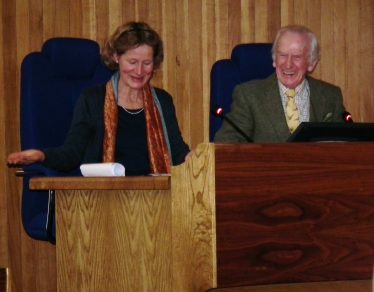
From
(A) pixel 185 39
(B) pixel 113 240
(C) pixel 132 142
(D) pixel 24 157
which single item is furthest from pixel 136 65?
(B) pixel 113 240

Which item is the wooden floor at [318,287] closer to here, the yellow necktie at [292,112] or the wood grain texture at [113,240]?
the wood grain texture at [113,240]

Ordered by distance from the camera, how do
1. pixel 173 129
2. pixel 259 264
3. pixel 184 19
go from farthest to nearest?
pixel 184 19, pixel 173 129, pixel 259 264

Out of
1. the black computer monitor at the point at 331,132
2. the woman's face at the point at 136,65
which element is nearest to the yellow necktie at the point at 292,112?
the woman's face at the point at 136,65

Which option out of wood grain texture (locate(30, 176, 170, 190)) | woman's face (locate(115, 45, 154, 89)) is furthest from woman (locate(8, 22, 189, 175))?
wood grain texture (locate(30, 176, 170, 190))

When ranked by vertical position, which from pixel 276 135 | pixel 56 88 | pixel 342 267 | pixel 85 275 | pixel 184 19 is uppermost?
pixel 184 19

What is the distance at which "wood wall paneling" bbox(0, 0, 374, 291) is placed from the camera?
3564 millimetres

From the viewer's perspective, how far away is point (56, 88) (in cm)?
318

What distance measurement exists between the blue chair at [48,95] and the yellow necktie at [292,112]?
83 cm

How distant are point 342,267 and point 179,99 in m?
2.16

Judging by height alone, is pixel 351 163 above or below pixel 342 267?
above

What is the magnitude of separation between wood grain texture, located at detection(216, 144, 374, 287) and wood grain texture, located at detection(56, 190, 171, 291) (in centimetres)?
63

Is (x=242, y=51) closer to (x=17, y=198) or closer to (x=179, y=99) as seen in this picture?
(x=179, y=99)

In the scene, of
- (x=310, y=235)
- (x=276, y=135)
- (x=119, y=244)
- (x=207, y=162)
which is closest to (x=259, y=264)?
(x=310, y=235)

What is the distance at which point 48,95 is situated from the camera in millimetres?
3131
